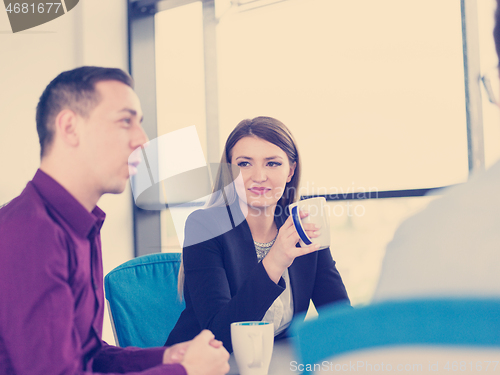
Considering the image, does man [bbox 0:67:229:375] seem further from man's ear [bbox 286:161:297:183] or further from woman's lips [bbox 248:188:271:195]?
man's ear [bbox 286:161:297:183]

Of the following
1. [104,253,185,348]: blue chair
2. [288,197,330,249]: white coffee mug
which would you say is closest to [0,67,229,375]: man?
[288,197,330,249]: white coffee mug

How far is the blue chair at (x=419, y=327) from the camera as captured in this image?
0.37 meters

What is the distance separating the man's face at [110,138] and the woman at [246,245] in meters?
0.37

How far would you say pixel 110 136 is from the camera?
0.50m

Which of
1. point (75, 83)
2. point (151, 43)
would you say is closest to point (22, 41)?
point (151, 43)

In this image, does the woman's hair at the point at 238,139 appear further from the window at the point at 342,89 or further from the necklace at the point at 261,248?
the window at the point at 342,89

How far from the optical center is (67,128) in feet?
1.61

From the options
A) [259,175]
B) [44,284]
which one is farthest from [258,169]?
[44,284]

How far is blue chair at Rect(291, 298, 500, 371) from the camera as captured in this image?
0.37 m

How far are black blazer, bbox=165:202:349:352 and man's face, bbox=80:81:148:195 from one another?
372 mm

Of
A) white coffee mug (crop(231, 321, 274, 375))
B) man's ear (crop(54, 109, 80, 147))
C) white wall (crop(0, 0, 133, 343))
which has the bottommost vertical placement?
white coffee mug (crop(231, 321, 274, 375))

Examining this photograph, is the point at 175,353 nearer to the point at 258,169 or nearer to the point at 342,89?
the point at 258,169

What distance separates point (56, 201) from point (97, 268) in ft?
0.42

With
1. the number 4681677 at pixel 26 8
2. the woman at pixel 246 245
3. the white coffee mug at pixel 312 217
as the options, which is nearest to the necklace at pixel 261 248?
the woman at pixel 246 245
